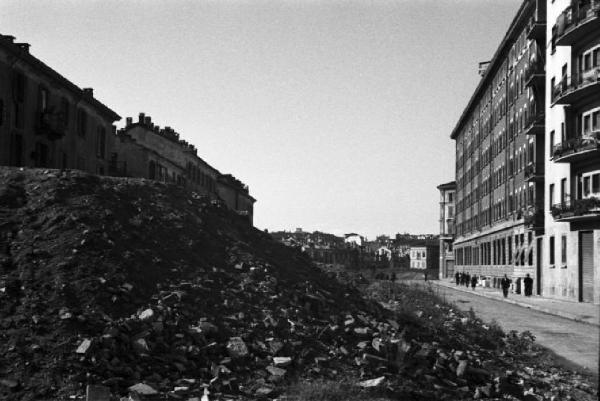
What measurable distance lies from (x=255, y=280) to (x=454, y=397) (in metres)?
6.47

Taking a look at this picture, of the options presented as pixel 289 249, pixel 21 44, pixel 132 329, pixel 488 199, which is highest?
pixel 21 44

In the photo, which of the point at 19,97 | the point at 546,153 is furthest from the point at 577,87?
the point at 19,97

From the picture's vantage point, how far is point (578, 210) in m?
32.4

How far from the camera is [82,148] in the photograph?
1526 inches

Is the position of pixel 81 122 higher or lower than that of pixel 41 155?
higher

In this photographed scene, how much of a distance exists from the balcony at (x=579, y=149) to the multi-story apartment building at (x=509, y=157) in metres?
7.08

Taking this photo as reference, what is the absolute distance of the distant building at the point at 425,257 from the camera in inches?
6097

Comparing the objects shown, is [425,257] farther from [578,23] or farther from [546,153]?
[578,23]

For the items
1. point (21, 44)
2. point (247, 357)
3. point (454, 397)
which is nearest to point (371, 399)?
point (454, 397)

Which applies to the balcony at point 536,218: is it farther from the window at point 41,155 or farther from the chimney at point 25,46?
the chimney at point 25,46

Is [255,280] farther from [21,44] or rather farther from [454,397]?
[21,44]

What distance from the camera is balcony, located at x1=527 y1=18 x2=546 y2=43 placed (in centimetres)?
4166

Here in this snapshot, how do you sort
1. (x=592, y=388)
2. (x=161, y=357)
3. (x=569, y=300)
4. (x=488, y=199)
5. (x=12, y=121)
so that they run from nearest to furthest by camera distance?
(x=161, y=357), (x=592, y=388), (x=12, y=121), (x=569, y=300), (x=488, y=199)

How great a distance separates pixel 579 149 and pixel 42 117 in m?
27.1
